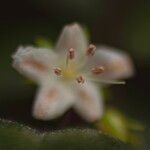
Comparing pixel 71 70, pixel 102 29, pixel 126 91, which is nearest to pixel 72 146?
pixel 71 70

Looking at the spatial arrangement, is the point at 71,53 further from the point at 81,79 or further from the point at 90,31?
the point at 90,31

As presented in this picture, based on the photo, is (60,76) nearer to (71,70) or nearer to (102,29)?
(71,70)

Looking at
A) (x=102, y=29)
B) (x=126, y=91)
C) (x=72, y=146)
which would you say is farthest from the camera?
(x=102, y=29)

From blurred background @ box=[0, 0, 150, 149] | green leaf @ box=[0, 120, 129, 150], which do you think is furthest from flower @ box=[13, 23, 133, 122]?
green leaf @ box=[0, 120, 129, 150]

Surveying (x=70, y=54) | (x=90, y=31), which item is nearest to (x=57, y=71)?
(x=70, y=54)

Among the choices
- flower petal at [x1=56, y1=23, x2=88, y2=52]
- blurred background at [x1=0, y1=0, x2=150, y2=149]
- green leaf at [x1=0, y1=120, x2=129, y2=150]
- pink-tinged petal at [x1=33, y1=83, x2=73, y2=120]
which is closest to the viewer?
green leaf at [x1=0, y1=120, x2=129, y2=150]

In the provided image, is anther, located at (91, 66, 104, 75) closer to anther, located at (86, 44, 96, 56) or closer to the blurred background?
anther, located at (86, 44, 96, 56)
